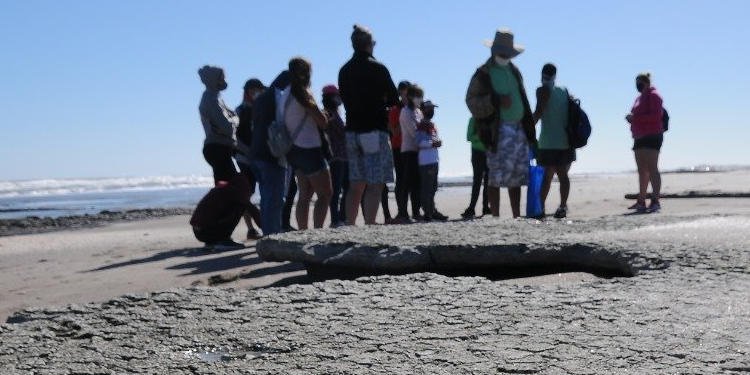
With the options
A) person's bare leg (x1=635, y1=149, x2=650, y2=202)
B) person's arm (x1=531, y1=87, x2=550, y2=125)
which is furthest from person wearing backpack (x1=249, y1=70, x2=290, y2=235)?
person's bare leg (x1=635, y1=149, x2=650, y2=202)

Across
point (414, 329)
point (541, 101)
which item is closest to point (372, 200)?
point (541, 101)

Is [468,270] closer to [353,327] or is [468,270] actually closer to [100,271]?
[353,327]

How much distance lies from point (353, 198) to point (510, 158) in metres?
1.28

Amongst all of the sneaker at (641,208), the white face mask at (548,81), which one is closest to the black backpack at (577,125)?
the white face mask at (548,81)

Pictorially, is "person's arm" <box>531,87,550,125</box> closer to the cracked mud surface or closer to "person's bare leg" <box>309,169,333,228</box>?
"person's bare leg" <box>309,169,333,228</box>

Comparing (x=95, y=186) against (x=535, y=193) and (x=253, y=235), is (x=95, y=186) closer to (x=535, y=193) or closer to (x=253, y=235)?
(x=253, y=235)

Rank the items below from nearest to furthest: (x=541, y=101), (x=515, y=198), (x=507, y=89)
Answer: (x=507, y=89) → (x=515, y=198) → (x=541, y=101)

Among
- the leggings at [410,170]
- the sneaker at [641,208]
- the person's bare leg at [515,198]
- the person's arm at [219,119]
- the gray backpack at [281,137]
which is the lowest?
the sneaker at [641,208]

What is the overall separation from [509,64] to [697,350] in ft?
14.7

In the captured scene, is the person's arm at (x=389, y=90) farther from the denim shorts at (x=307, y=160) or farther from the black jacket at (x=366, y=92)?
the denim shorts at (x=307, y=160)

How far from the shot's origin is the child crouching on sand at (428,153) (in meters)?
7.85

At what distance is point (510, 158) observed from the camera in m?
6.32

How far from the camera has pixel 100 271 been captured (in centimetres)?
583

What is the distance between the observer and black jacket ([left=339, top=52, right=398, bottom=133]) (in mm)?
6070
